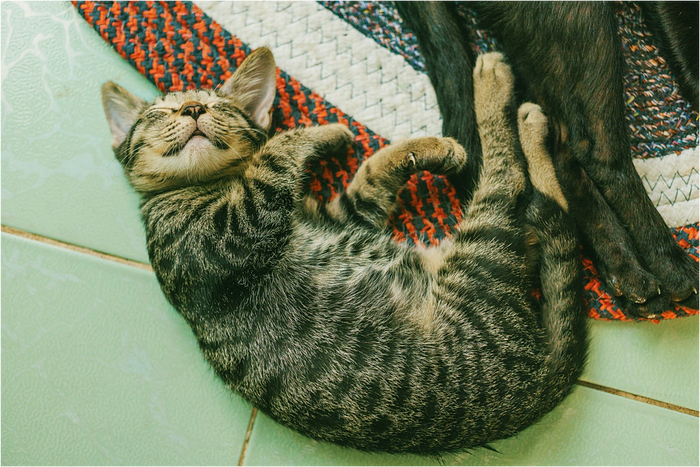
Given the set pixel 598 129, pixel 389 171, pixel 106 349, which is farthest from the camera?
pixel 106 349

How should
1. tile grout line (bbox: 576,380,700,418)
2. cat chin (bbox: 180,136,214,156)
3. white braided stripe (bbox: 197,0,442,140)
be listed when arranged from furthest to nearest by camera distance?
white braided stripe (bbox: 197,0,442,140) → tile grout line (bbox: 576,380,700,418) → cat chin (bbox: 180,136,214,156)

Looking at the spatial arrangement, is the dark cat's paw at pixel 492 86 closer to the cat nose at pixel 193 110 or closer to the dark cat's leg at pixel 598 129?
the dark cat's leg at pixel 598 129

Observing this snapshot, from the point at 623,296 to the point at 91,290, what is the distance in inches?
58.4

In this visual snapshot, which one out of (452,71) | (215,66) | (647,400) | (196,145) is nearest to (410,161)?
(452,71)

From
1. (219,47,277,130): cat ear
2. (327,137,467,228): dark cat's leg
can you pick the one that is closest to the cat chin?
(219,47,277,130): cat ear

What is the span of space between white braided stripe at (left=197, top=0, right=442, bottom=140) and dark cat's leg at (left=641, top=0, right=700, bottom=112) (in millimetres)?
650

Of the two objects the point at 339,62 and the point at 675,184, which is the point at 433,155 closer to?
the point at 339,62

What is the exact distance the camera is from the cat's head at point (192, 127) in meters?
1.13

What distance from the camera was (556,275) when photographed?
43.7 inches

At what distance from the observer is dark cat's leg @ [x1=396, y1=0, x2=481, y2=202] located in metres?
1.21

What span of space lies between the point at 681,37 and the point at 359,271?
1084 mm

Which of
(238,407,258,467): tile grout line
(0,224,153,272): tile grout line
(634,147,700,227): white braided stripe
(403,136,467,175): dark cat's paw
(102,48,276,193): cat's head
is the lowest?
(238,407,258,467): tile grout line

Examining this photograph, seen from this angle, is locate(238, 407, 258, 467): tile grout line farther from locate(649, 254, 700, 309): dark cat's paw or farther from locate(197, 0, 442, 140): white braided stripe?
locate(649, 254, 700, 309): dark cat's paw

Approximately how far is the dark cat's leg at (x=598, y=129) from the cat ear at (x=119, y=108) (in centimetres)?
101
